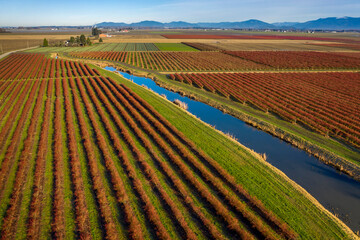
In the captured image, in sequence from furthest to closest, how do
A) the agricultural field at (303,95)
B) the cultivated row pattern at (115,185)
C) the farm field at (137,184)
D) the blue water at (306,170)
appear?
the agricultural field at (303,95) < the blue water at (306,170) < the farm field at (137,184) < the cultivated row pattern at (115,185)

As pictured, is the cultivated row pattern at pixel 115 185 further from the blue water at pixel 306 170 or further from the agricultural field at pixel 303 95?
the agricultural field at pixel 303 95

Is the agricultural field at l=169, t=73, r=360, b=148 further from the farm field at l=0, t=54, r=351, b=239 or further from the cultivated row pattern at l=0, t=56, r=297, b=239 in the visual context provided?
the cultivated row pattern at l=0, t=56, r=297, b=239

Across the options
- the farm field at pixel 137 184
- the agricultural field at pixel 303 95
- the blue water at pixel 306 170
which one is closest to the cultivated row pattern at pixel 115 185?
the farm field at pixel 137 184

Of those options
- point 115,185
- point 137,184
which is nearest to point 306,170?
point 137,184

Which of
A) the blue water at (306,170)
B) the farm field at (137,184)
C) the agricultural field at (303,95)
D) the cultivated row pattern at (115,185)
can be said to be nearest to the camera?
the cultivated row pattern at (115,185)

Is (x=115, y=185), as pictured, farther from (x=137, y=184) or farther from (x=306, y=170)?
(x=306, y=170)

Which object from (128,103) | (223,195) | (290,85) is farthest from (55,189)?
(290,85)
